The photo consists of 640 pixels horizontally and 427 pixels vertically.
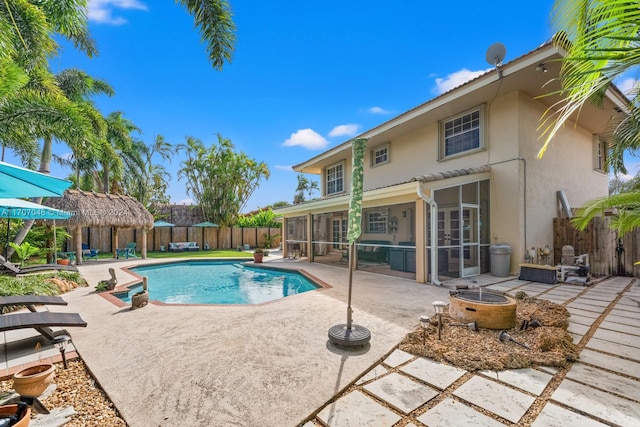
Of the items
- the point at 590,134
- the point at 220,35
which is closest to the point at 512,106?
the point at 590,134

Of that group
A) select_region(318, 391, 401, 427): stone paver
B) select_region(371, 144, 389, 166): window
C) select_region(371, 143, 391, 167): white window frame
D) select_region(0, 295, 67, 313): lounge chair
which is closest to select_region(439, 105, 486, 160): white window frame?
select_region(371, 143, 391, 167): white window frame

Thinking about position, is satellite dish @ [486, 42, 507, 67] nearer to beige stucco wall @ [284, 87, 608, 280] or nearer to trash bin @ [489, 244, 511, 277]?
beige stucco wall @ [284, 87, 608, 280]

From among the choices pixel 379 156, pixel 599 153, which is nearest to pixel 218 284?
pixel 379 156

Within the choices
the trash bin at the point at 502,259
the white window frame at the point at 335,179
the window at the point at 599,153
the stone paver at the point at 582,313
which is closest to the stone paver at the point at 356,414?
the stone paver at the point at 582,313

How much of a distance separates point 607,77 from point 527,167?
9341mm

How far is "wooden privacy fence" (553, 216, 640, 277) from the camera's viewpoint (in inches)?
368

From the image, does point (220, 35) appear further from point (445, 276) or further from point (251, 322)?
point (445, 276)

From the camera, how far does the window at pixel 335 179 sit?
17.4m

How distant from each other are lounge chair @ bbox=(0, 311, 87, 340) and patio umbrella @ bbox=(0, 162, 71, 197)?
1752 mm

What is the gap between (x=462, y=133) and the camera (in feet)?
35.8

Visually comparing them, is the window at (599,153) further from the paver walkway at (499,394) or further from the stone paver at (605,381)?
the stone paver at (605,381)

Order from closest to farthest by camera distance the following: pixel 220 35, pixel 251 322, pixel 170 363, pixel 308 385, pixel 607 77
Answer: pixel 607 77 < pixel 308 385 < pixel 170 363 < pixel 251 322 < pixel 220 35

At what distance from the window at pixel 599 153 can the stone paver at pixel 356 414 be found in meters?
17.1

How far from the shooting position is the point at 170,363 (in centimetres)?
372
